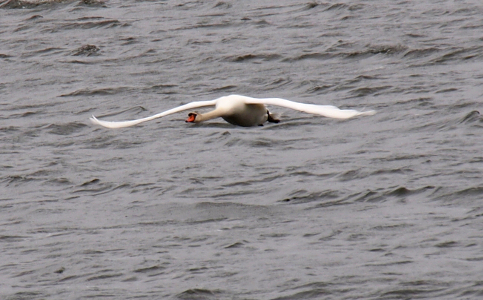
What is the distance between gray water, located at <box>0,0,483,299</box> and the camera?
1252 cm

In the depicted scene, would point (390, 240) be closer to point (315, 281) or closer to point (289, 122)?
point (315, 281)

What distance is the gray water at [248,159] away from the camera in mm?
12516

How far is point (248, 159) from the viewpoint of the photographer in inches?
691

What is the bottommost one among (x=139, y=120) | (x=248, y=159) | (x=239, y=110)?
(x=248, y=159)

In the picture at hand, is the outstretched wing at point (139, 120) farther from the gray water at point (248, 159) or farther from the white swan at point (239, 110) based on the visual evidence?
the gray water at point (248, 159)

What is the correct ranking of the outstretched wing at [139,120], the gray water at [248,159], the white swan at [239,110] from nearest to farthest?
the gray water at [248,159], the outstretched wing at [139,120], the white swan at [239,110]

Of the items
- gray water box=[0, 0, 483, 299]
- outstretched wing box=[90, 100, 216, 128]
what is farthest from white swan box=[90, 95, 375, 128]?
gray water box=[0, 0, 483, 299]

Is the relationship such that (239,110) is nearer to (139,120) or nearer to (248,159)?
(139,120)

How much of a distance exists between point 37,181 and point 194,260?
518 centimetres

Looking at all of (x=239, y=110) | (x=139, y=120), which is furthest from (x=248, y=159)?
(x=139, y=120)

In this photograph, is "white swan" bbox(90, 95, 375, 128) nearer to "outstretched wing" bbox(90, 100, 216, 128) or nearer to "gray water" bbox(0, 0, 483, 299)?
"outstretched wing" bbox(90, 100, 216, 128)

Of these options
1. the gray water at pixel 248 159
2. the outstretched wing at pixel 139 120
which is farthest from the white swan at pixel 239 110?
the gray water at pixel 248 159

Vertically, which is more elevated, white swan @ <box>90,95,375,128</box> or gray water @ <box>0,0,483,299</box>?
white swan @ <box>90,95,375,128</box>

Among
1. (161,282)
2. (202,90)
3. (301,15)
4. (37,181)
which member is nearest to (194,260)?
(161,282)
